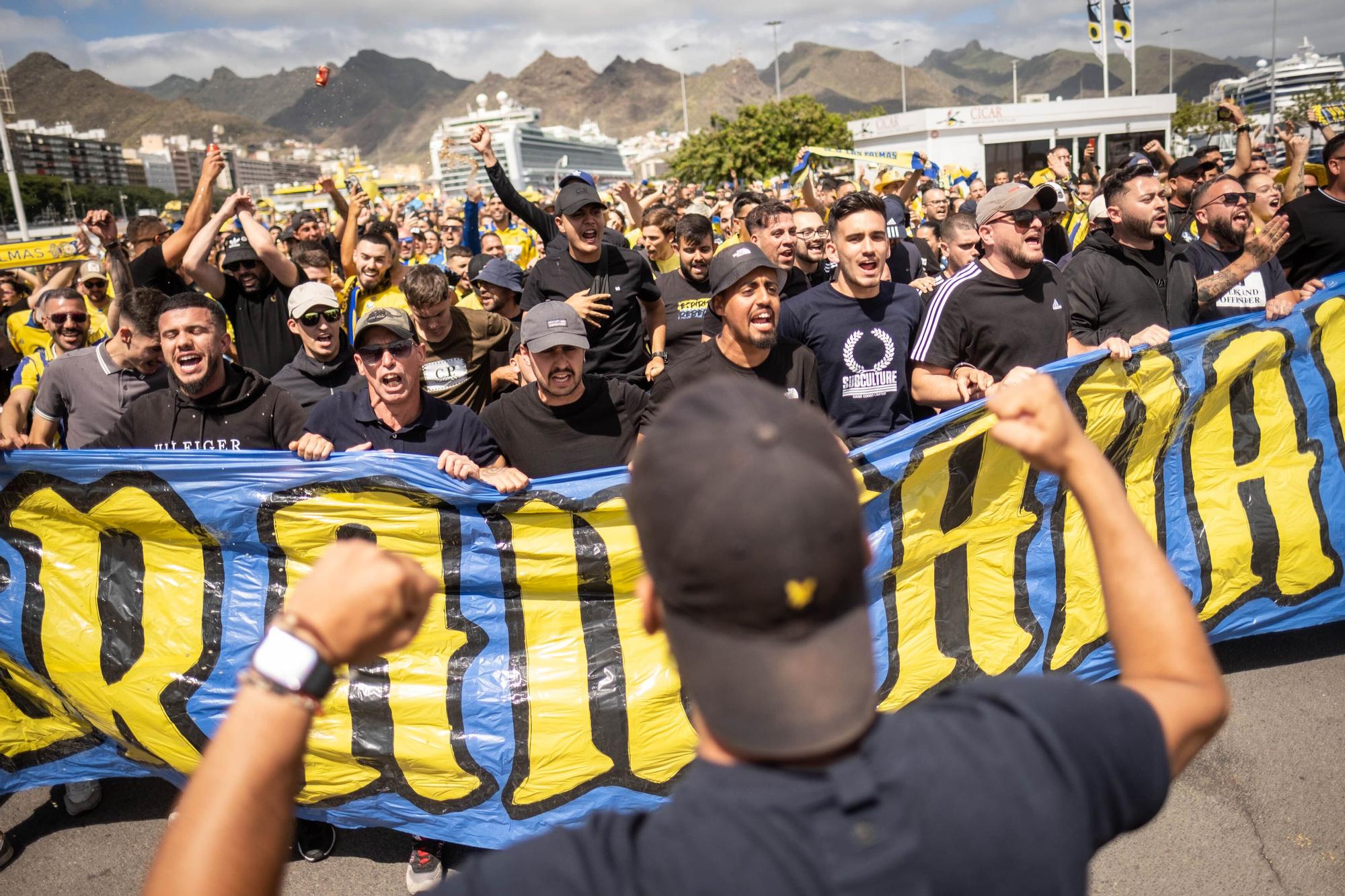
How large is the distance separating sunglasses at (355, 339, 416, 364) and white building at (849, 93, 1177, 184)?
49.8m

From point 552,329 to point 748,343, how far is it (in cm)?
82

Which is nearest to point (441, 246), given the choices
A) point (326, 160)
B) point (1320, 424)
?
point (1320, 424)

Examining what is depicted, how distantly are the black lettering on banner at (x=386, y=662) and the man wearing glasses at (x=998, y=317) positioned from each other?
2126mm

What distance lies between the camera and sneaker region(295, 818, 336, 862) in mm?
3371

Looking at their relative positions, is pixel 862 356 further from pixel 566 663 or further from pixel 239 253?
pixel 239 253

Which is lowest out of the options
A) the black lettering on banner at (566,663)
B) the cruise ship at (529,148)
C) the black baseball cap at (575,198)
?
the black lettering on banner at (566,663)

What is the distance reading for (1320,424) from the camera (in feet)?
13.3

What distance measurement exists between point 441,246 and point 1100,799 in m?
13.9

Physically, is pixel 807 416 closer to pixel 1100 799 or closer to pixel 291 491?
pixel 1100 799

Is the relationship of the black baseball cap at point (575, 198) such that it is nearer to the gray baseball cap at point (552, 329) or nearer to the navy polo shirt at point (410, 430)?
the gray baseball cap at point (552, 329)

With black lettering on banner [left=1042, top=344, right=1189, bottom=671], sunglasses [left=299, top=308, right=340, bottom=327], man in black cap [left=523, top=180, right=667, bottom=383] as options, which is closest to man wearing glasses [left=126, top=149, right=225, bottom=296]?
sunglasses [left=299, top=308, right=340, bottom=327]

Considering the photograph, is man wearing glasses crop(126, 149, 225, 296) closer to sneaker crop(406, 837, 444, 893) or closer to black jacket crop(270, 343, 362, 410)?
A: black jacket crop(270, 343, 362, 410)

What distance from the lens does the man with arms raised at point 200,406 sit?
12.3ft

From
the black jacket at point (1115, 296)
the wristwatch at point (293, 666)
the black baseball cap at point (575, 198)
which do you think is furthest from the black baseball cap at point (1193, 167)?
the wristwatch at point (293, 666)
